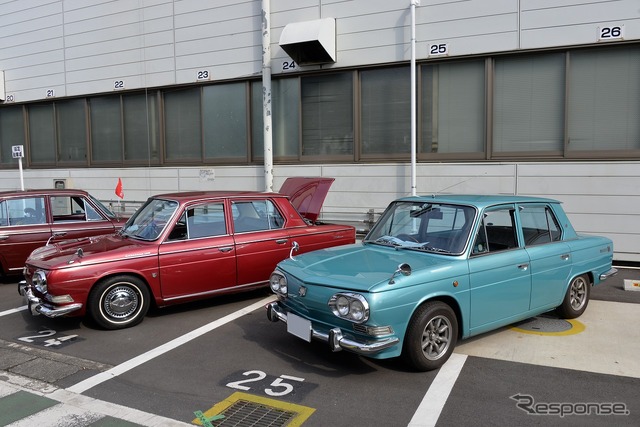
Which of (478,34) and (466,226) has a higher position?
(478,34)

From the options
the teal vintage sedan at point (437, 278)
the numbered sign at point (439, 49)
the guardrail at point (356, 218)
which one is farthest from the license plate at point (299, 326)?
the numbered sign at point (439, 49)

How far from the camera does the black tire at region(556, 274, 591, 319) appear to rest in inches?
230

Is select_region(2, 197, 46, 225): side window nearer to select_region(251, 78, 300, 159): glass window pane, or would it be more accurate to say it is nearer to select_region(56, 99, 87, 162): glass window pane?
select_region(251, 78, 300, 159): glass window pane

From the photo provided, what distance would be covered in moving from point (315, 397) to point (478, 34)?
821cm

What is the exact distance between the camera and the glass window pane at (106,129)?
1471 cm

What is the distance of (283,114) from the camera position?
12.1m

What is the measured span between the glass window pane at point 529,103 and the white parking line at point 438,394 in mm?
6194

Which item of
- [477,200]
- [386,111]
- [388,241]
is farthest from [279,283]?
[386,111]

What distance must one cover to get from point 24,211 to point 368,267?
256 inches

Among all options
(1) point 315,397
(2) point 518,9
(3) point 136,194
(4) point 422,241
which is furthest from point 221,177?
(1) point 315,397

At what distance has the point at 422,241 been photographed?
5172 mm

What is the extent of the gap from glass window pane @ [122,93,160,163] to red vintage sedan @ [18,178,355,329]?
765 cm

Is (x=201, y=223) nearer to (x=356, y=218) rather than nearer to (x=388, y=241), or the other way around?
(x=388, y=241)

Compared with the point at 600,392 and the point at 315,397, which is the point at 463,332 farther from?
the point at 315,397
